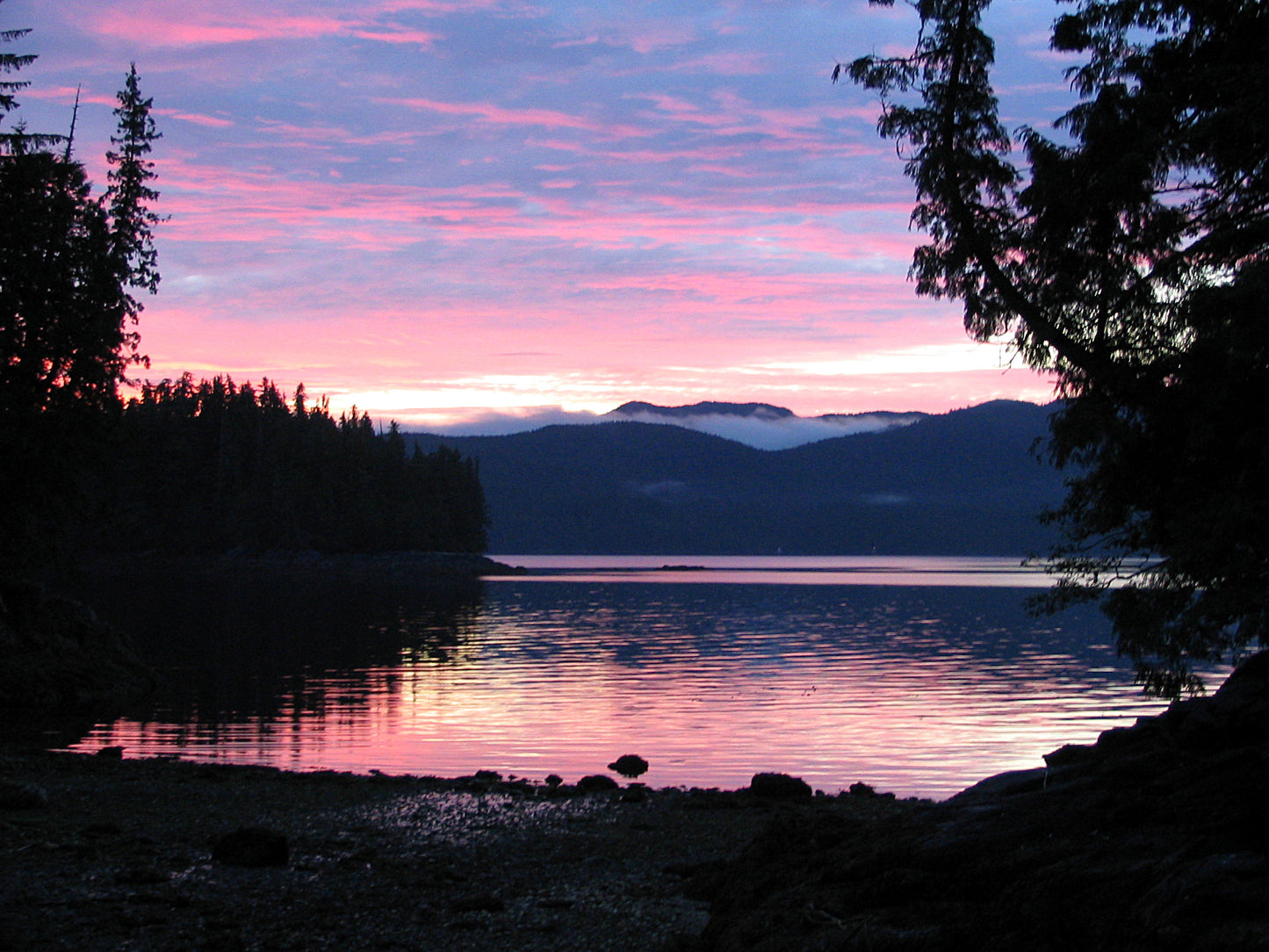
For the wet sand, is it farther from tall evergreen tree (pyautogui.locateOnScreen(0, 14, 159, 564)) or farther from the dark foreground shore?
tall evergreen tree (pyautogui.locateOnScreen(0, 14, 159, 564))

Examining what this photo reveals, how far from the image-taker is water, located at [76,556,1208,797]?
82.7 ft

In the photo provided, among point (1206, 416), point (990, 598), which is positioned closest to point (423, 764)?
point (1206, 416)

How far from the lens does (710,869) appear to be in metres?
13.3

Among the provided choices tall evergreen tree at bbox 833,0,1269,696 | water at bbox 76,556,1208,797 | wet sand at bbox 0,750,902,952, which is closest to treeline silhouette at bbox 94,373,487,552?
water at bbox 76,556,1208,797

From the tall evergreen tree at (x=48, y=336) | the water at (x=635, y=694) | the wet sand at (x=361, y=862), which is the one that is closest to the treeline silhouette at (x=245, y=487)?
the water at (x=635, y=694)

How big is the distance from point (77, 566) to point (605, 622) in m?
37.8

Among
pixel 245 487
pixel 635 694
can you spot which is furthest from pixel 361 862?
pixel 245 487

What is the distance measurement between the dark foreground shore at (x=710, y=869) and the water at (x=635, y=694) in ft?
25.4

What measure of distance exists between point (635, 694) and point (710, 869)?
2317cm

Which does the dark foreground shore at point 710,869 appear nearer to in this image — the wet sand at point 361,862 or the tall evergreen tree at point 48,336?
the wet sand at point 361,862

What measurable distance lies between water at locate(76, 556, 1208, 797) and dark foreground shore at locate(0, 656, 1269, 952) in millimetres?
7729

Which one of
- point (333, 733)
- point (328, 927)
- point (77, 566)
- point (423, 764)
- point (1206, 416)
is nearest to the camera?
point (328, 927)

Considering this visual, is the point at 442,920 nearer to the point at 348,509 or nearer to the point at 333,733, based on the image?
the point at 333,733

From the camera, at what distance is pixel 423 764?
2444 centimetres
